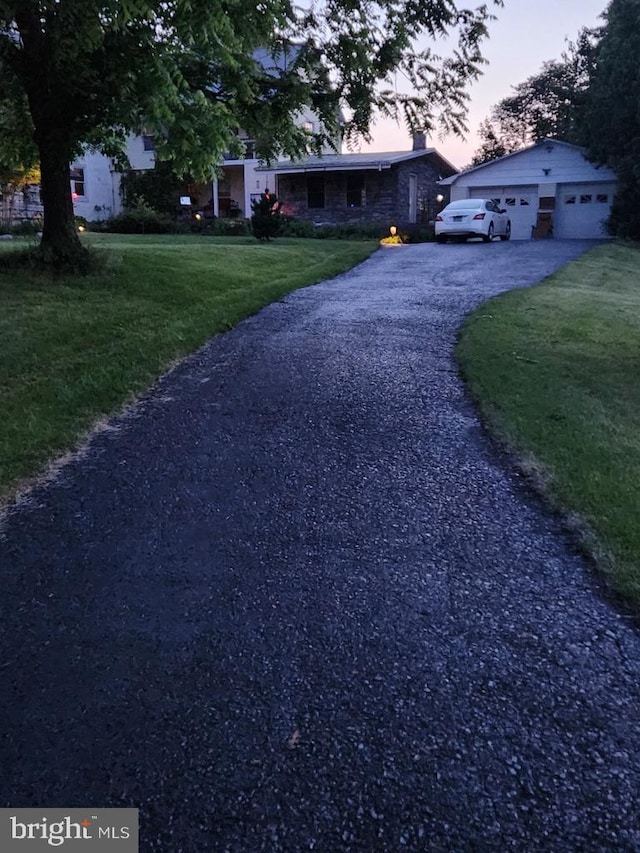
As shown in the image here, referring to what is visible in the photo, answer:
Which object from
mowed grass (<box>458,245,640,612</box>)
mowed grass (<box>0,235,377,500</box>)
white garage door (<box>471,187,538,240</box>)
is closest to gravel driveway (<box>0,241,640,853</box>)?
mowed grass (<box>458,245,640,612</box>)

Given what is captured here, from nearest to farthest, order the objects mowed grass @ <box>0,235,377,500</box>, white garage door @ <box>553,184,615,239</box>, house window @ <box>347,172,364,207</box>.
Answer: mowed grass @ <box>0,235,377,500</box>, white garage door @ <box>553,184,615,239</box>, house window @ <box>347,172,364,207</box>

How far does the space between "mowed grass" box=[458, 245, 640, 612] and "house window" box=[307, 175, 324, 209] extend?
2018 centimetres

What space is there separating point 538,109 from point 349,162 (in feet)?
75.5

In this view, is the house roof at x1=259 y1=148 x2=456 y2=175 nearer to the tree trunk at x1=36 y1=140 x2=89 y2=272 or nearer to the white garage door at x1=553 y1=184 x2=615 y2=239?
the white garage door at x1=553 y1=184 x2=615 y2=239

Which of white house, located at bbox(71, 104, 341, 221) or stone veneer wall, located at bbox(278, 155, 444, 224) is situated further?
white house, located at bbox(71, 104, 341, 221)

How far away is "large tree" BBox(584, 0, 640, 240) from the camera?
2334 centimetres

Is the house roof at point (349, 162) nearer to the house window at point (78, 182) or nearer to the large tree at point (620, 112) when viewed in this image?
the large tree at point (620, 112)

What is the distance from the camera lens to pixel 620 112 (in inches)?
951

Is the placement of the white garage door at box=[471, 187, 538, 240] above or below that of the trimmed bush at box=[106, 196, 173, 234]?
above

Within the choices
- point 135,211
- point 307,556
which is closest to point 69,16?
point 307,556

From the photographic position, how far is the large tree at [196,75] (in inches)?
282

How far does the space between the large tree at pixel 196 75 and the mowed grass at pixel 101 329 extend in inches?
55.8

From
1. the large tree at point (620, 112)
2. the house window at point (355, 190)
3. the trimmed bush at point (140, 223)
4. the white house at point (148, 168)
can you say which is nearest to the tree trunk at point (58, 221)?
the trimmed bush at point (140, 223)

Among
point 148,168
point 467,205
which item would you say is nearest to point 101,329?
point 467,205
